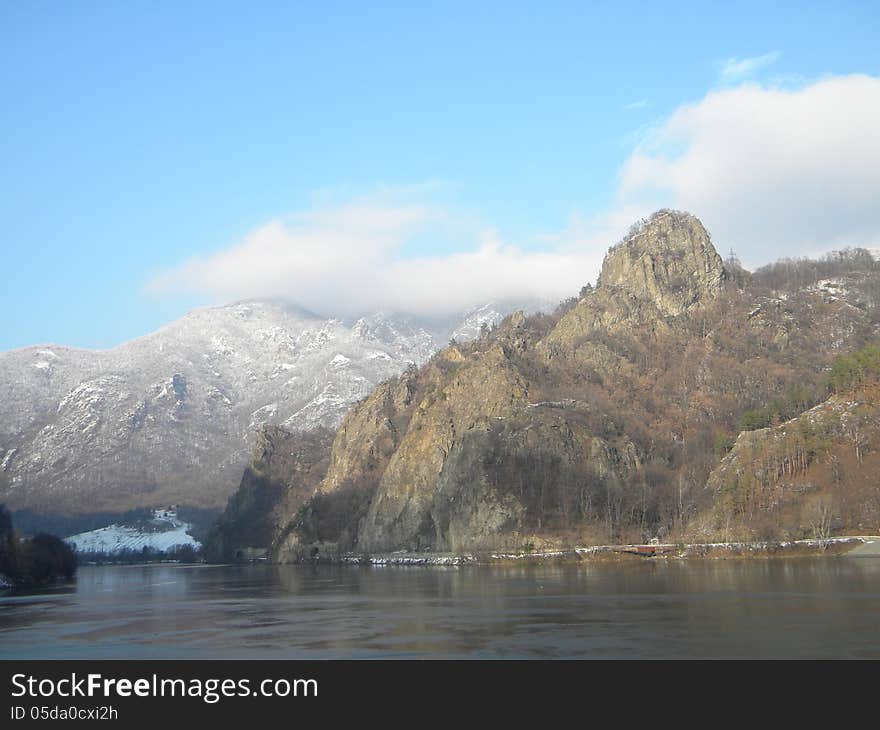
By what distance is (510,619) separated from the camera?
70938 mm

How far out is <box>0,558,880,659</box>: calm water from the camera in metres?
54.9

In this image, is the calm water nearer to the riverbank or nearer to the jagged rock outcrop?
the riverbank

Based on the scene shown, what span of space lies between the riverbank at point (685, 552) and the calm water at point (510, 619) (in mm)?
7798

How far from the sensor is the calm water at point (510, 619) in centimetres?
5491

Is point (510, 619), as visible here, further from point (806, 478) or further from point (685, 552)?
point (806, 478)

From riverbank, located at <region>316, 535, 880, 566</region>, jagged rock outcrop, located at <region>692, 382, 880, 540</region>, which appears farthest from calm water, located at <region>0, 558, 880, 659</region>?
jagged rock outcrop, located at <region>692, 382, 880, 540</region>

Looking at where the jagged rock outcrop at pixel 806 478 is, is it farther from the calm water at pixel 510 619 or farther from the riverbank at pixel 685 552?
the calm water at pixel 510 619

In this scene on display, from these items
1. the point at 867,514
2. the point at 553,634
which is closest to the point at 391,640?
the point at 553,634

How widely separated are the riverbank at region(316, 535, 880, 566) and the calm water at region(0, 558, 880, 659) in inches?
307

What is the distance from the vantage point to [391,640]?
6150 centimetres

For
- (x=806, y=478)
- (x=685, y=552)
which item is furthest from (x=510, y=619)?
(x=806, y=478)
